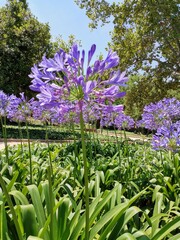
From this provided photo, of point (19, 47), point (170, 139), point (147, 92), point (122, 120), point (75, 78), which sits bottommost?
point (170, 139)

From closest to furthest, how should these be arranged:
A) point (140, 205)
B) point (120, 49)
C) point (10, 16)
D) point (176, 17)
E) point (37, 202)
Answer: point (37, 202) → point (140, 205) → point (176, 17) → point (120, 49) → point (10, 16)

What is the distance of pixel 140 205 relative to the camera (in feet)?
12.4

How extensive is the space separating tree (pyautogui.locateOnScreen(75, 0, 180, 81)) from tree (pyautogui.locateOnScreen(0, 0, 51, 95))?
727 cm

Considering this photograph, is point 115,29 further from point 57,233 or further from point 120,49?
point 57,233

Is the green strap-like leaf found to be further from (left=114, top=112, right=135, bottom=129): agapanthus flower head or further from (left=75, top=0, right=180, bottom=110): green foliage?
(left=75, top=0, right=180, bottom=110): green foliage

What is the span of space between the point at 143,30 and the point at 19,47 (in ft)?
35.3

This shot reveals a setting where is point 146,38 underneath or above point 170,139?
above

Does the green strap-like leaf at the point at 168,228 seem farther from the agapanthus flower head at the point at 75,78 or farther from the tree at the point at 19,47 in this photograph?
the tree at the point at 19,47

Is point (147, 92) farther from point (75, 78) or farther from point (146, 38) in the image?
point (75, 78)

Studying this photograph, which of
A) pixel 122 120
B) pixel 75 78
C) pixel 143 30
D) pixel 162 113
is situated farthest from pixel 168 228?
pixel 143 30

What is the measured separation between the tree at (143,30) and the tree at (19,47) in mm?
7273

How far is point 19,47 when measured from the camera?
75.7 ft

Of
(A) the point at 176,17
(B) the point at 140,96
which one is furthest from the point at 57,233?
(B) the point at 140,96

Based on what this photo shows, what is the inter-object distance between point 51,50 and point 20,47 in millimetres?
2872
